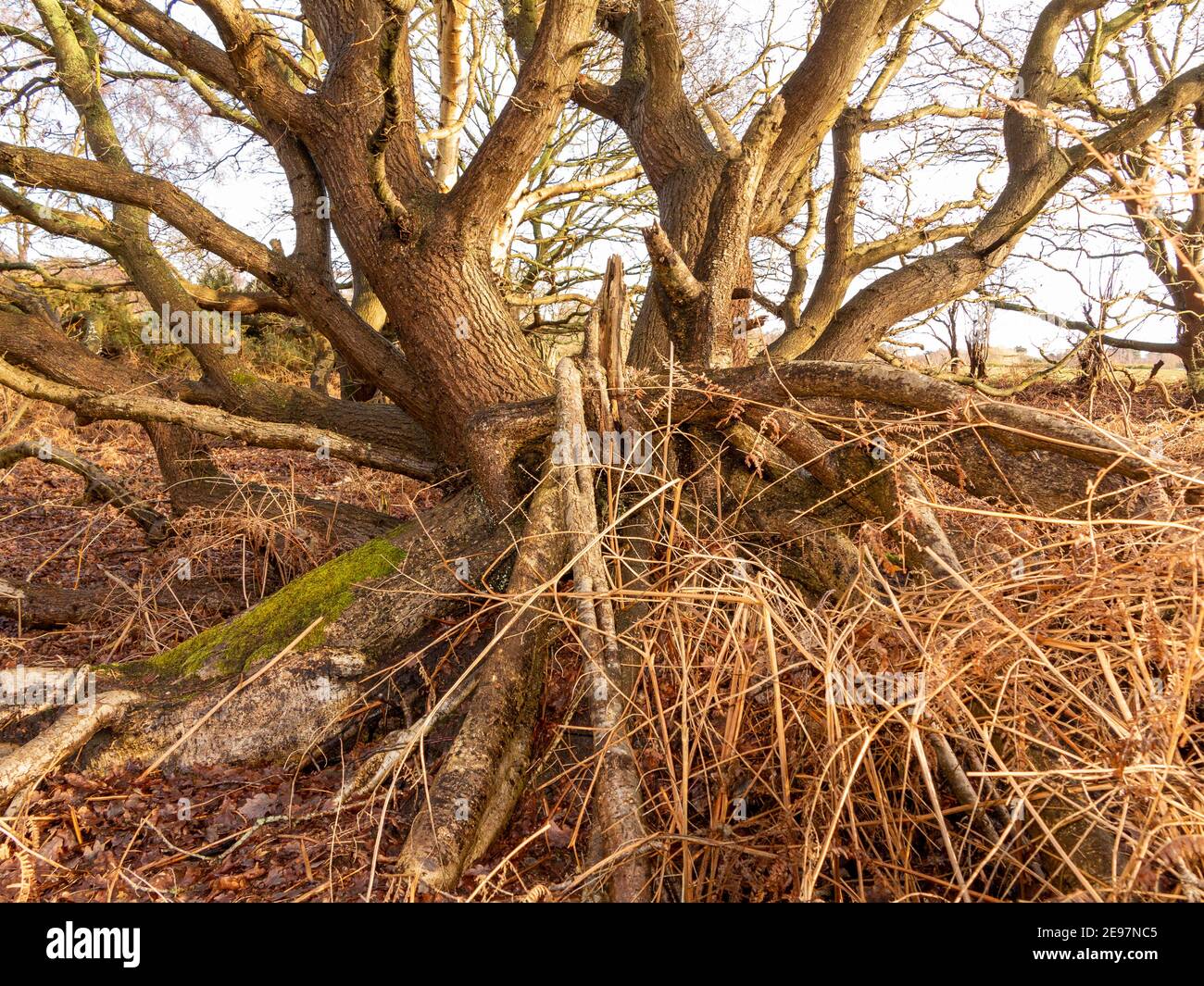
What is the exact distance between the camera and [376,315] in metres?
8.82

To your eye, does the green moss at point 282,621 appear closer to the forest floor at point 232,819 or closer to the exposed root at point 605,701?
the forest floor at point 232,819

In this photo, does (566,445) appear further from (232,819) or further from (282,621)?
(232,819)

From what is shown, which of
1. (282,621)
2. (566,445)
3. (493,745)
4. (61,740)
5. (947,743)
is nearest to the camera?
(947,743)

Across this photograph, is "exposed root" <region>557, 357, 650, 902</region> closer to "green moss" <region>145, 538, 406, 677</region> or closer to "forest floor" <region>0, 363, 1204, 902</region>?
"forest floor" <region>0, 363, 1204, 902</region>

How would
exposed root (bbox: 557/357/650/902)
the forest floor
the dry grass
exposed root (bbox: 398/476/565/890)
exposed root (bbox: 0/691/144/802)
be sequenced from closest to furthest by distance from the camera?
1. the dry grass
2. exposed root (bbox: 557/357/650/902)
3. exposed root (bbox: 398/476/565/890)
4. the forest floor
5. exposed root (bbox: 0/691/144/802)

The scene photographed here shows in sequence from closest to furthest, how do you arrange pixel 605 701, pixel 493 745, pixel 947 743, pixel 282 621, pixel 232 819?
1. pixel 947 743
2. pixel 605 701
3. pixel 493 745
4. pixel 232 819
5. pixel 282 621

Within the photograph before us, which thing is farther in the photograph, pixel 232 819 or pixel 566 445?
pixel 566 445

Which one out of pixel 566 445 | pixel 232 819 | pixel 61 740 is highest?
pixel 566 445

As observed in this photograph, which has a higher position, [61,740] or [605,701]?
[605,701]

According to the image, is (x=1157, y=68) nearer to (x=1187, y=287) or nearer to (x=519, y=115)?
(x=1187, y=287)

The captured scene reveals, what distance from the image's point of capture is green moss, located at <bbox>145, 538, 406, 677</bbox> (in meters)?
3.92

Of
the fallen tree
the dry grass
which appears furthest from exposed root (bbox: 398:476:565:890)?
the dry grass

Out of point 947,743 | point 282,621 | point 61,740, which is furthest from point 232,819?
point 947,743

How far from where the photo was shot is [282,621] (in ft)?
13.2
